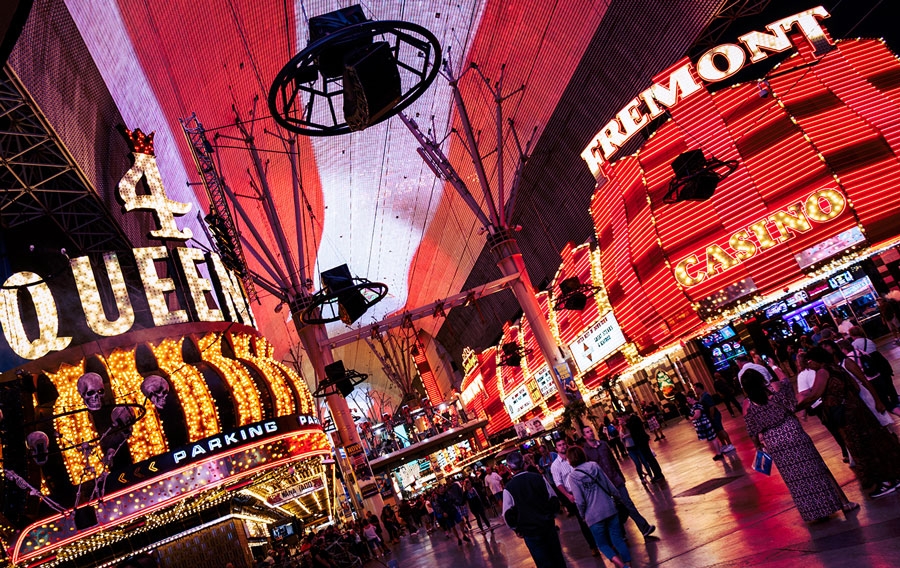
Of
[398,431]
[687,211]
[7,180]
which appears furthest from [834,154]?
[398,431]

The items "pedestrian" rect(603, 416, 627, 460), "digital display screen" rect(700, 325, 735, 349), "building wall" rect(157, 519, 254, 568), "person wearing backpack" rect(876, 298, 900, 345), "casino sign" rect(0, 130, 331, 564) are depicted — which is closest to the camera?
"casino sign" rect(0, 130, 331, 564)

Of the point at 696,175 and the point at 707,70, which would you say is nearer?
the point at 696,175

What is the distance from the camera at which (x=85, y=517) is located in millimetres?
14867

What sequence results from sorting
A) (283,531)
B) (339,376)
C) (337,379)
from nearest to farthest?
(337,379)
(339,376)
(283,531)

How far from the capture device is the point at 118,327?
55.0 ft

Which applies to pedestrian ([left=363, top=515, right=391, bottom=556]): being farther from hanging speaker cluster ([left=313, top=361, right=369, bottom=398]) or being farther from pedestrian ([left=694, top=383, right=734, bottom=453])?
pedestrian ([left=694, top=383, right=734, bottom=453])

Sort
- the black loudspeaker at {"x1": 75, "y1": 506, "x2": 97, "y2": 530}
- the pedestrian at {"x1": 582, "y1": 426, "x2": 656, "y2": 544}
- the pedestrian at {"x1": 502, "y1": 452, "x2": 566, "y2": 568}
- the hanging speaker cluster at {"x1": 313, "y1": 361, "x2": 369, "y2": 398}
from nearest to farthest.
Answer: the pedestrian at {"x1": 502, "y1": 452, "x2": 566, "y2": 568} < the pedestrian at {"x1": 582, "y1": 426, "x2": 656, "y2": 544} < the black loudspeaker at {"x1": 75, "y1": 506, "x2": 97, "y2": 530} < the hanging speaker cluster at {"x1": 313, "y1": 361, "x2": 369, "y2": 398}

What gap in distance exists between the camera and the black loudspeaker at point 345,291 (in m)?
18.4

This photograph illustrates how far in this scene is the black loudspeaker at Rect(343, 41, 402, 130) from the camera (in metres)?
8.08

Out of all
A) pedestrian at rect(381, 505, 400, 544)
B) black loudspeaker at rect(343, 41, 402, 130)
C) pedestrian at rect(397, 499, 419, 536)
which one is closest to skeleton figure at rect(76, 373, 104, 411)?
black loudspeaker at rect(343, 41, 402, 130)

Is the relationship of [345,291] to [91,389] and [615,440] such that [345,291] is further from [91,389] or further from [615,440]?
[615,440]

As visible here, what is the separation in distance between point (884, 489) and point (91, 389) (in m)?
15.2

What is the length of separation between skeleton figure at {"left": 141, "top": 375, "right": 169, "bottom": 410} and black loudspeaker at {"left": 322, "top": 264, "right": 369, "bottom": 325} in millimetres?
4466

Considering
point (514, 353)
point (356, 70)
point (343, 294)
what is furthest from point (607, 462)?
point (514, 353)
